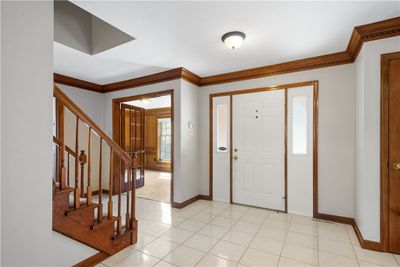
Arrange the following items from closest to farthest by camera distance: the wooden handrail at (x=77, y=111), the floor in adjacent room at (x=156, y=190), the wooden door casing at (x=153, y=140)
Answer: the wooden handrail at (x=77, y=111) < the floor in adjacent room at (x=156, y=190) < the wooden door casing at (x=153, y=140)

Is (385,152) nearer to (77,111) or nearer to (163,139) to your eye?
(77,111)

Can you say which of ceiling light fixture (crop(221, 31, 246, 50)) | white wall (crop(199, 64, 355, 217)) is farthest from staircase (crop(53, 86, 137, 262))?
white wall (crop(199, 64, 355, 217))

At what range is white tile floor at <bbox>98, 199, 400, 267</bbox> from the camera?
207cm

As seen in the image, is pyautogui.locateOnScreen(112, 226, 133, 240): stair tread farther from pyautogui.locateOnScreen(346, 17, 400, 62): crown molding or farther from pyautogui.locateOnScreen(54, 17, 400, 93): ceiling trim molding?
pyautogui.locateOnScreen(346, 17, 400, 62): crown molding

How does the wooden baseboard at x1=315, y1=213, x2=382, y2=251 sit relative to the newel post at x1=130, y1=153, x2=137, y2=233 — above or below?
below

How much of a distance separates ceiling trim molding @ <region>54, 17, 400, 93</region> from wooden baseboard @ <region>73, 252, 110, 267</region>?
284 cm

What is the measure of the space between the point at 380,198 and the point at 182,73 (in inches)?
127

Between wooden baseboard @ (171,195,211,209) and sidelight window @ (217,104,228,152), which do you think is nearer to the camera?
wooden baseboard @ (171,195,211,209)

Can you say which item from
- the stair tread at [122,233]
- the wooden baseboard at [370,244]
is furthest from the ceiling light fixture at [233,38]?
the wooden baseboard at [370,244]

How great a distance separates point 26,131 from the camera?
127cm

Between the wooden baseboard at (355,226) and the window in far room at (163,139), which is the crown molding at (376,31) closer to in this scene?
the wooden baseboard at (355,226)

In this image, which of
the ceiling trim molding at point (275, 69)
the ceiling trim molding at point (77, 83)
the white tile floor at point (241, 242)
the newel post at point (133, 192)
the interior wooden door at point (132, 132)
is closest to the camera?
the white tile floor at point (241, 242)

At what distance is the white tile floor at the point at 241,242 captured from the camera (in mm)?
2074

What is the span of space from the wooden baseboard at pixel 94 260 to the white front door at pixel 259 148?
240cm
